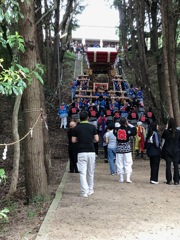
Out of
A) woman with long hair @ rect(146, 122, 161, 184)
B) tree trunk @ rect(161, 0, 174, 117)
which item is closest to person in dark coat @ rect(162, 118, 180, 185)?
woman with long hair @ rect(146, 122, 161, 184)

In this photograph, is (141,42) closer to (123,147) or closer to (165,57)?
(165,57)

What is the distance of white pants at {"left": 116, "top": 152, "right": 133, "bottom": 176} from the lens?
873 centimetres

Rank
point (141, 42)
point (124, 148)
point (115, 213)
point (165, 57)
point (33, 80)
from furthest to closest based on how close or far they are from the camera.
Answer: point (141, 42)
point (165, 57)
point (124, 148)
point (33, 80)
point (115, 213)

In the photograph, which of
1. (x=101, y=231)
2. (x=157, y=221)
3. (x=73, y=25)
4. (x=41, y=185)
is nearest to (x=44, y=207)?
(x=41, y=185)

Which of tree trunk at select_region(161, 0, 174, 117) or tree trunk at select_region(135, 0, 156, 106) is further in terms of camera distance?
tree trunk at select_region(135, 0, 156, 106)

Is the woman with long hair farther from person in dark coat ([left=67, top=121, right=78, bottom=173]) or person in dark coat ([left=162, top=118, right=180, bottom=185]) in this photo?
person in dark coat ([left=67, top=121, right=78, bottom=173])

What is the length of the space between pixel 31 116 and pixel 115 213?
2705mm

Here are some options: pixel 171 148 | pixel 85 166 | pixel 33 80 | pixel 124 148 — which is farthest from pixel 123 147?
pixel 33 80

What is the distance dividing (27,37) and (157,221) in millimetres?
4545

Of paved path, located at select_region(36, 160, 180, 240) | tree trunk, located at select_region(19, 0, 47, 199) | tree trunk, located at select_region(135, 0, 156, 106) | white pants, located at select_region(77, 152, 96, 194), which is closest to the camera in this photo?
paved path, located at select_region(36, 160, 180, 240)

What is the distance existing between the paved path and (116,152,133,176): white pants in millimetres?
401

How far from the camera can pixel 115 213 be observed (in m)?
6.12

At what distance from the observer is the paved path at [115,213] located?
16.6 ft

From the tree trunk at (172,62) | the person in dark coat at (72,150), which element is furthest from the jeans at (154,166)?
the tree trunk at (172,62)
